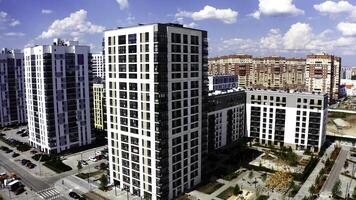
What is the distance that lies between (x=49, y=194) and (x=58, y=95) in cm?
4668

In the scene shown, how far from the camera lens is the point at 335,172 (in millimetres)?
106812

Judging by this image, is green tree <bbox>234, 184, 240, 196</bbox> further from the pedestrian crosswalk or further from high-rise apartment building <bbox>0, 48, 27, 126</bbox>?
high-rise apartment building <bbox>0, 48, 27, 126</bbox>

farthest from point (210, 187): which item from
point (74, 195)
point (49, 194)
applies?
point (49, 194)

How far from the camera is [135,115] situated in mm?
81125

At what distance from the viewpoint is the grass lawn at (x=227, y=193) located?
85.5m

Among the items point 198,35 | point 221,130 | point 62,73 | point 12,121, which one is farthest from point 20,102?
point 198,35

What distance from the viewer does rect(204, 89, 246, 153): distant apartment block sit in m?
116

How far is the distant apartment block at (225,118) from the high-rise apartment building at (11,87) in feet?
399

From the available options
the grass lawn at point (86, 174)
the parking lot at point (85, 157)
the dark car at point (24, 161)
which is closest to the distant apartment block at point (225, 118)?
the grass lawn at point (86, 174)

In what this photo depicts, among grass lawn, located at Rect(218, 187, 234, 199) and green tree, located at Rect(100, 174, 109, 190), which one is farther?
green tree, located at Rect(100, 174, 109, 190)

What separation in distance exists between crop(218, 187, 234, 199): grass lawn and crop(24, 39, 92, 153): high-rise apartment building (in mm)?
73529

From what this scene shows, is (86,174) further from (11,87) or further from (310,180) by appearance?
(11,87)

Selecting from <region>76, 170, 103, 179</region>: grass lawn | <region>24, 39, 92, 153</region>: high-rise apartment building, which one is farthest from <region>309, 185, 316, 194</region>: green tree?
<region>24, 39, 92, 153</region>: high-rise apartment building

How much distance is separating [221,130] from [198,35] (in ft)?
167
